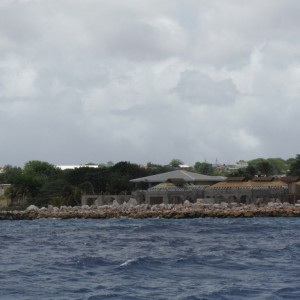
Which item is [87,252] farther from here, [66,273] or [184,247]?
[66,273]

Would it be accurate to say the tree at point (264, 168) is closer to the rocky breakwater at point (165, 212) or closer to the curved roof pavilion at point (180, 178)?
the curved roof pavilion at point (180, 178)

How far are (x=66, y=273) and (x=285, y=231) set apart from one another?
87.6 feet

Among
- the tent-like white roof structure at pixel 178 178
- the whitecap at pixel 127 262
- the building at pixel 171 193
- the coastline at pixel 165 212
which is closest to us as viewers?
the whitecap at pixel 127 262

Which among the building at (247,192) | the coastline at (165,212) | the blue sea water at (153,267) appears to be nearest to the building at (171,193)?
the building at (247,192)

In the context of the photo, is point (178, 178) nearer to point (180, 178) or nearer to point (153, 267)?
point (180, 178)

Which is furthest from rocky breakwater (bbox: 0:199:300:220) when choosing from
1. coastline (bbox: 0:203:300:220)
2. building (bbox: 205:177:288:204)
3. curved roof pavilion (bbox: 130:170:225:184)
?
curved roof pavilion (bbox: 130:170:225:184)

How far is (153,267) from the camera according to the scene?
103ft

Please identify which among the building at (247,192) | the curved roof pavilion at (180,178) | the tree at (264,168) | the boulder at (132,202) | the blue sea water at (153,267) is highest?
the tree at (264,168)

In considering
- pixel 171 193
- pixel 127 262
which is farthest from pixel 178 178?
pixel 127 262

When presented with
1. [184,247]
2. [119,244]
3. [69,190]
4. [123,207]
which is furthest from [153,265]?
[69,190]

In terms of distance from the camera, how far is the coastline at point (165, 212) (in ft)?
268

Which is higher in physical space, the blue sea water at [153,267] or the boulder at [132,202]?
the boulder at [132,202]

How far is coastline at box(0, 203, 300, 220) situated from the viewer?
268 ft

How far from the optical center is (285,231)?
177 feet
